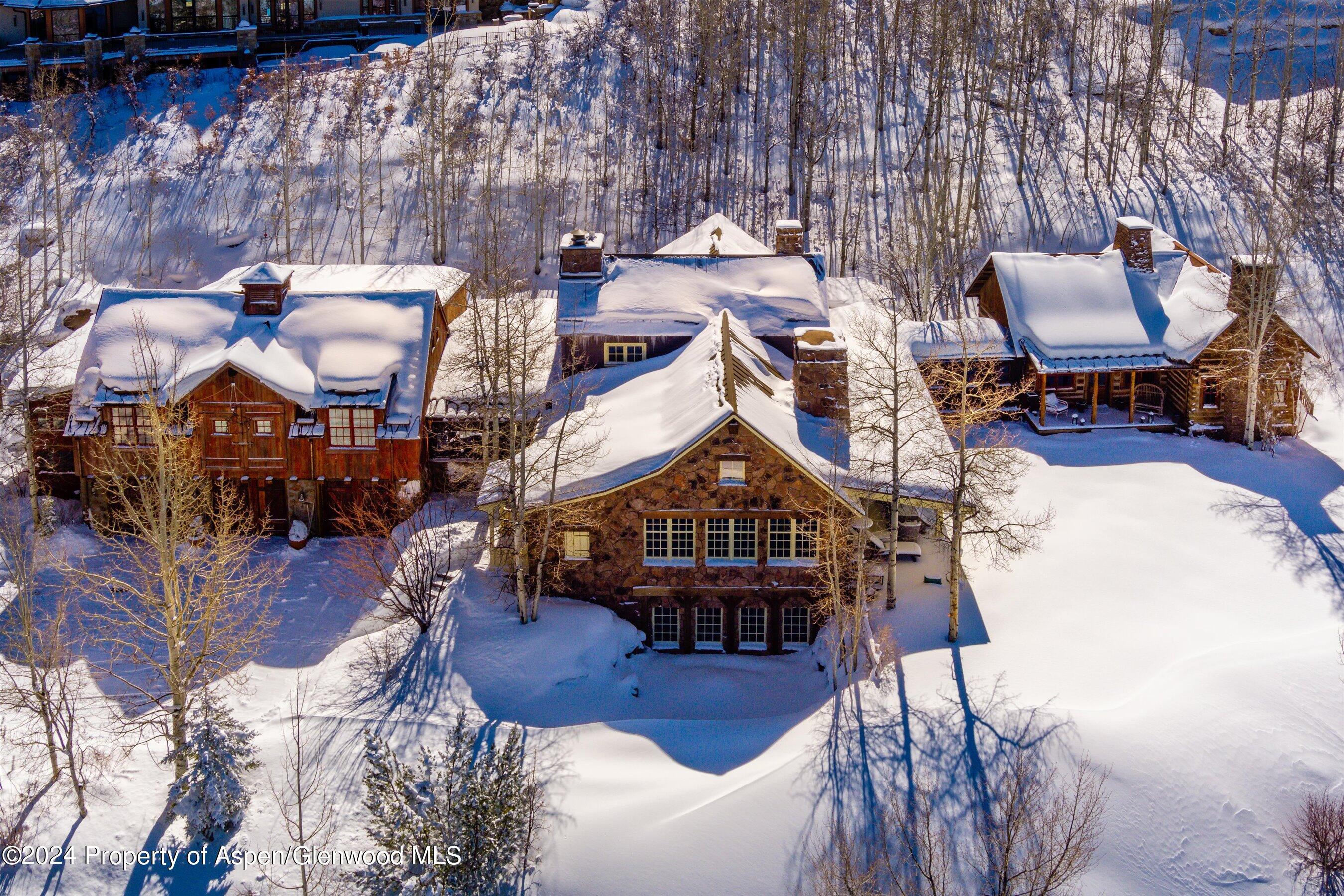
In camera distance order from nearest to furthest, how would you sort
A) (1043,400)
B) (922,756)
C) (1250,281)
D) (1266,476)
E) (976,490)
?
(922,756) < (976,490) < (1266,476) < (1250,281) < (1043,400)

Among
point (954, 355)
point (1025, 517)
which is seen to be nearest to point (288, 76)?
point (954, 355)

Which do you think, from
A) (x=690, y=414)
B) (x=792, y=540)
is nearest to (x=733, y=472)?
(x=690, y=414)

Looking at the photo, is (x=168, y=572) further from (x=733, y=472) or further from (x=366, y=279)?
(x=366, y=279)

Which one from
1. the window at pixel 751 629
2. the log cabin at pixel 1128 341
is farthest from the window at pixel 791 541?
the log cabin at pixel 1128 341

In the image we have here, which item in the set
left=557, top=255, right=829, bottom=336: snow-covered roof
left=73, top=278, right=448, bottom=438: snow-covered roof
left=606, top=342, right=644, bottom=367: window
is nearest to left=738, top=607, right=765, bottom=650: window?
left=557, top=255, right=829, bottom=336: snow-covered roof

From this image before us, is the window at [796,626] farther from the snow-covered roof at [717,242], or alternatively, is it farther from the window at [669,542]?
the snow-covered roof at [717,242]

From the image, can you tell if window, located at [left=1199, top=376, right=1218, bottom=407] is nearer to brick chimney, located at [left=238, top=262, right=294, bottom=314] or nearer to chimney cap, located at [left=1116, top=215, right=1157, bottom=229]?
chimney cap, located at [left=1116, top=215, right=1157, bottom=229]
